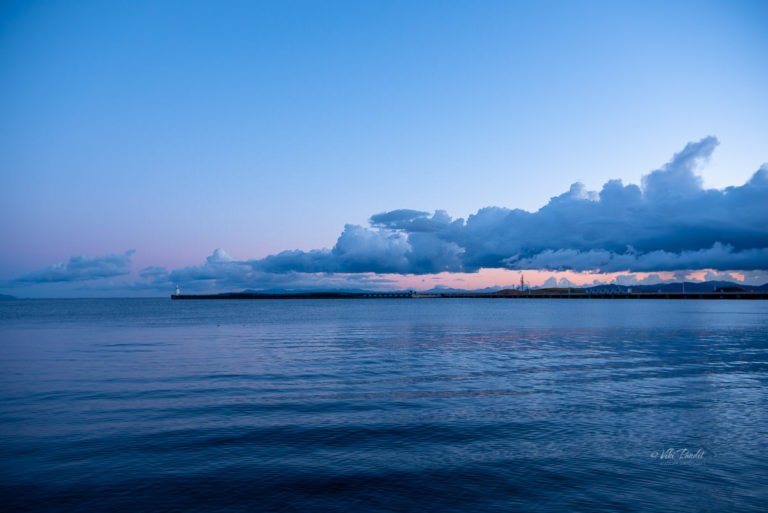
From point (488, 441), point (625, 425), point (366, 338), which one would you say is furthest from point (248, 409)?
point (366, 338)

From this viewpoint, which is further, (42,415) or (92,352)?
(92,352)

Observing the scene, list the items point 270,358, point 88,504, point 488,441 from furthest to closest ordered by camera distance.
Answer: point 270,358, point 488,441, point 88,504

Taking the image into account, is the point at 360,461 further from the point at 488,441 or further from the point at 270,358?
the point at 270,358

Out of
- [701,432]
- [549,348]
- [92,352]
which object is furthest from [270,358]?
[701,432]

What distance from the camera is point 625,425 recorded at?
20547mm

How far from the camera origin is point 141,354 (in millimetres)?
45469

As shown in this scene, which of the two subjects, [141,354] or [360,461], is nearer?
[360,461]

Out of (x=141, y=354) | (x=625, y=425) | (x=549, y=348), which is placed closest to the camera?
(x=625, y=425)

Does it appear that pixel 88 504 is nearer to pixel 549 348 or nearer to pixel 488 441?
pixel 488 441

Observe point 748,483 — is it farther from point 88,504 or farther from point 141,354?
point 141,354

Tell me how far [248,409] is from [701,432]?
62.7 feet

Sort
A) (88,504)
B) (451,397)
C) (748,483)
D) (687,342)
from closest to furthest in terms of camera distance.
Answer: (88,504) < (748,483) < (451,397) < (687,342)

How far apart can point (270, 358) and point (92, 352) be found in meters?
18.7

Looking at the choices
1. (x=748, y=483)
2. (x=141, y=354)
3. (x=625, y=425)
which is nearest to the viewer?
(x=748, y=483)
